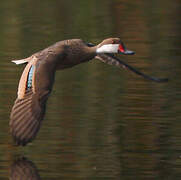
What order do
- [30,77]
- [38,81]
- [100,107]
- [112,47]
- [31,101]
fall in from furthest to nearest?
1. [100,107]
2. [112,47]
3. [30,77]
4. [38,81]
5. [31,101]

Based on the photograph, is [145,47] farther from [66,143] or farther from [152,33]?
[66,143]

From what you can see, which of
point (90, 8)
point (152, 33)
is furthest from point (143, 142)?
point (90, 8)

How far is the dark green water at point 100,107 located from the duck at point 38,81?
2.12 ft

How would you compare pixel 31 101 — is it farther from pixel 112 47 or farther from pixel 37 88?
pixel 112 47

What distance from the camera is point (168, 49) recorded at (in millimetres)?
19453

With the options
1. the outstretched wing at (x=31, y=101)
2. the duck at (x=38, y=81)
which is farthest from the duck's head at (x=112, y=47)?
the outstretched wing at (x=31, y=101)

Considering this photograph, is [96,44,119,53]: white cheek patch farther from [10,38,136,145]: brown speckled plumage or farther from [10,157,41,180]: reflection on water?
[10,157,41,180]: reflection on water

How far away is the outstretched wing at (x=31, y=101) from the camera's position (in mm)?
10000

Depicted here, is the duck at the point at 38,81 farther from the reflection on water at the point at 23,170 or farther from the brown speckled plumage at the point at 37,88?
the reflection on water at the point at 23,170

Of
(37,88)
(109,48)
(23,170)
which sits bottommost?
(23,170)

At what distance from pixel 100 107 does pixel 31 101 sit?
3702 millimetres

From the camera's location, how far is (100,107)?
1393 cm

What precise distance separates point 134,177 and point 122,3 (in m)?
16.4

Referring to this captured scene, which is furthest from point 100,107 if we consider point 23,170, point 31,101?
point 31,101
